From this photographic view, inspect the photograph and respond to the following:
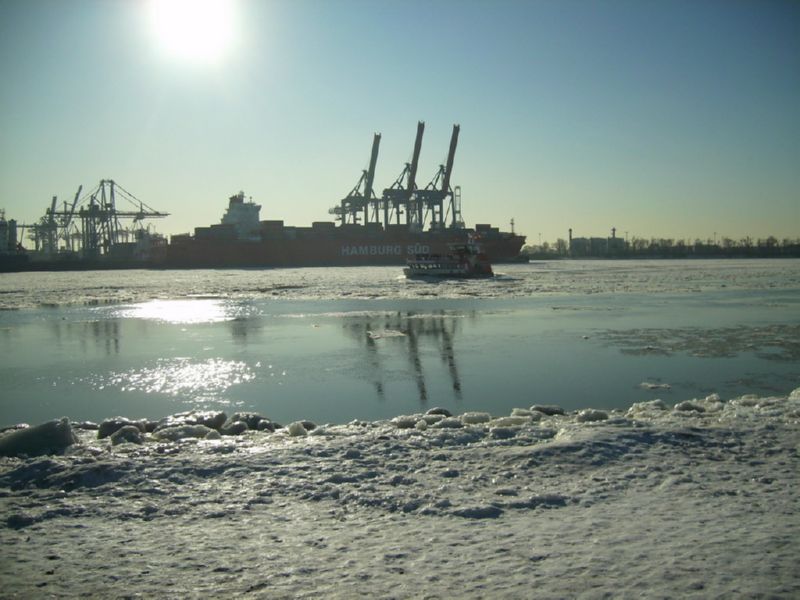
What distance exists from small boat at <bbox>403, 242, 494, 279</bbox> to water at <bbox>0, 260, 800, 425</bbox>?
1875 centimetres

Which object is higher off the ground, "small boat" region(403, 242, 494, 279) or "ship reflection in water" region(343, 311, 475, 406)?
"small boat" region(403, 242, 494, 279)

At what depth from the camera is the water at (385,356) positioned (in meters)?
7.47

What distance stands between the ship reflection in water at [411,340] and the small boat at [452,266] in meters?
21.6

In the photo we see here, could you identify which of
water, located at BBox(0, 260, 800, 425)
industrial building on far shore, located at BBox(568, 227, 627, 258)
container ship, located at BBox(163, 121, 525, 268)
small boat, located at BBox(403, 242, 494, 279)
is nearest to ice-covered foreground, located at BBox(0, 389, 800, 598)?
water, located at BBox(0, 260, 800, 425)

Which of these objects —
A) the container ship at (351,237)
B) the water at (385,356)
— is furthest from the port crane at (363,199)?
the water at (385,356)

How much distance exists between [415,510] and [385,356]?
700 cm

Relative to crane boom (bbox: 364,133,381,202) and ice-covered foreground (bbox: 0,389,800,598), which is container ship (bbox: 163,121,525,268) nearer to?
crane boom (bbox: 364,133,381,202)

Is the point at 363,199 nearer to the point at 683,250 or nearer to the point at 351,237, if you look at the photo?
the point at 351,237

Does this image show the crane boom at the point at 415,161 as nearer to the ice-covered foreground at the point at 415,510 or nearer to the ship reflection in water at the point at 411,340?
the ship reflection in water at the point at 411,340

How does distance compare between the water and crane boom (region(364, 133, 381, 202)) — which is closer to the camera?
the water

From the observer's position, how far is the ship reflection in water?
895 cm

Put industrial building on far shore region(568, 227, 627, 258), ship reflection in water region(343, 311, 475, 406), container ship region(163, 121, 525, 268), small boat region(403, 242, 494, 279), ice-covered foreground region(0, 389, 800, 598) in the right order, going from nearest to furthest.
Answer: ice-covered foreground region(0, 389, 800, 598)
ship reflection in water region(343, 311, 475, 406)
small boat region(403, 242, 494, 279)
container ship region(163, 121, 525, 268)
industrial building on far shore region(568, 227, 627, 258)

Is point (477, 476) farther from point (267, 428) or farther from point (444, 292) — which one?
point (444, 292)

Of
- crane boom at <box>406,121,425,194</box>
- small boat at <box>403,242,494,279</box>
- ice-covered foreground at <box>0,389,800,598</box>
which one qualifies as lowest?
ice-covered foreground at <box>0,389,800,598</box>
